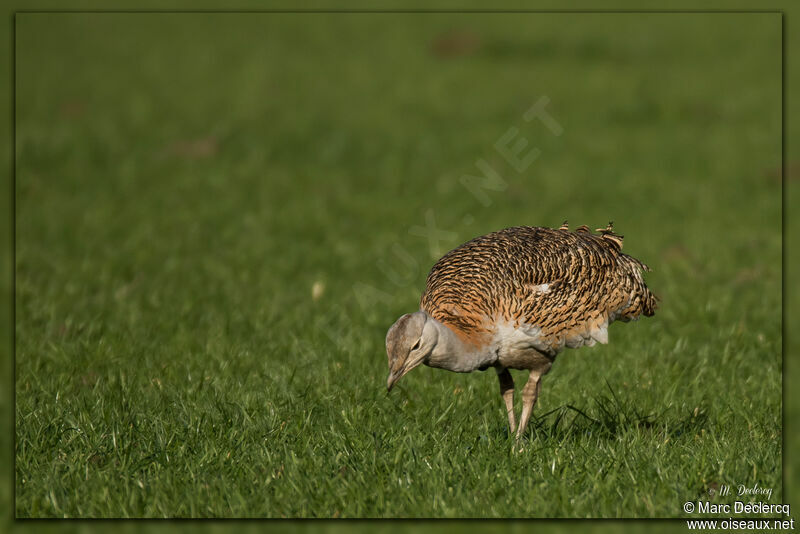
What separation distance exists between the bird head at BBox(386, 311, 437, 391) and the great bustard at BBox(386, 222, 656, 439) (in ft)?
0.14

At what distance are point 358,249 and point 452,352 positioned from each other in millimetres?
4307

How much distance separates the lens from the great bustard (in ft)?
13.8

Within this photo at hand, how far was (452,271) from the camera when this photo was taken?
4.48m

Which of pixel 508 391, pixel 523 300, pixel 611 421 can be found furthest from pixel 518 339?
pixel 611 421

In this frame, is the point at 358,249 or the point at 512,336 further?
the point at 358,249

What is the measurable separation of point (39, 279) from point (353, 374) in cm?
305

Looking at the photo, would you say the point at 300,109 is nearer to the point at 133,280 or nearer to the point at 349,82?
the point at 349,82

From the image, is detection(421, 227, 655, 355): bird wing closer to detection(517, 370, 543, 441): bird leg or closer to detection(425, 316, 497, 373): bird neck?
detection(425, 316, 497, 373): bird neck

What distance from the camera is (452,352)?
158 inches

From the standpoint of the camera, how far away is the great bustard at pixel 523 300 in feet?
13.8

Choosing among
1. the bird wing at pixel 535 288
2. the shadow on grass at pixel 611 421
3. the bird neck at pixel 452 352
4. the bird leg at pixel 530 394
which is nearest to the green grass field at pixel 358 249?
the shadow on grass at pixel 611 421

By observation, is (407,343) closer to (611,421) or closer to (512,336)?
(512,336)
